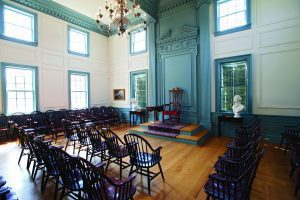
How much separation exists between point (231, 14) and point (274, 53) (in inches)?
75.6

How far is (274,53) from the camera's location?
450 cm

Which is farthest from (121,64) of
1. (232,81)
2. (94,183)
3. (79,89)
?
(94,183)

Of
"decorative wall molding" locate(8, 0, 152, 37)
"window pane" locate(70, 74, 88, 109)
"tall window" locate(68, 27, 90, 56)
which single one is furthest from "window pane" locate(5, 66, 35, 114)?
"decorative wall molding" locate(8, 0, 152, 37)

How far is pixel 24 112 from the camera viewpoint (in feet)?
19.0

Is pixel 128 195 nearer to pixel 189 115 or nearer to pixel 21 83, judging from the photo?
pixel 189 115

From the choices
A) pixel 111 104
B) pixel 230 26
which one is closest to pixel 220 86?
pixel 230 26

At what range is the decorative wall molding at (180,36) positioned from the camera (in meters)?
5.90

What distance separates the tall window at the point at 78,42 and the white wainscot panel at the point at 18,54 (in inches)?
62.4

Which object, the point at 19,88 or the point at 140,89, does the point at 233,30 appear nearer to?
the point at 140,89

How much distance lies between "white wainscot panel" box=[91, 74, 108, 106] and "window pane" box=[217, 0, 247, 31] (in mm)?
6263

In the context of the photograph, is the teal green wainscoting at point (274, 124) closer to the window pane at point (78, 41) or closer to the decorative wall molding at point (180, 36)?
Result: the decorative wall molding at point (180, 36)

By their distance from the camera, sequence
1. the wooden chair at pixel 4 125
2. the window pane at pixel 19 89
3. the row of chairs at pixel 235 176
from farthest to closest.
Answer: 1. the window pane at pixel 19 89
2. the wooden chair at pixel 4 125
3. the row of chairs at pixel 235 176

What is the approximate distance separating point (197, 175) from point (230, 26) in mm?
4976

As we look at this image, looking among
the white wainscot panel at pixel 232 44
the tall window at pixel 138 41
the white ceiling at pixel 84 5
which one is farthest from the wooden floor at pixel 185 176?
the white ceiling at pixel 84 5
